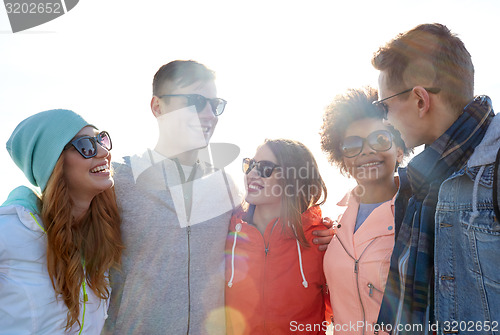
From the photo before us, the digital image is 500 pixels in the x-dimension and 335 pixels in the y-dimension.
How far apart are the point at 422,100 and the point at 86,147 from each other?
2767 millimetres

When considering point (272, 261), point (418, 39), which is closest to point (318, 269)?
point (272, 261)

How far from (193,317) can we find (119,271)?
85cm

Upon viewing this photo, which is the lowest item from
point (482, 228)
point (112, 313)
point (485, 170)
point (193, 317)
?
point (193, 317)

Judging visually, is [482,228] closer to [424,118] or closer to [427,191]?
[427,191]

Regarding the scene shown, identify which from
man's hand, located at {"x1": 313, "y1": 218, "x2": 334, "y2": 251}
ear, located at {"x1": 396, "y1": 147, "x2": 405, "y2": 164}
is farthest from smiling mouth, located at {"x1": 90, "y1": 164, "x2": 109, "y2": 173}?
ear, located at {"x1": 396, "y1": 147, "x2": 405, "y2": 164}

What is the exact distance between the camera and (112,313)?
306 centimetres

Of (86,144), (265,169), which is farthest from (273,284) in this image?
(86,144)

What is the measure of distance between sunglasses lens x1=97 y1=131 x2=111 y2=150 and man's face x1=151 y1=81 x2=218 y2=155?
2.37 ft

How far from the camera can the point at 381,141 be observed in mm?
3469

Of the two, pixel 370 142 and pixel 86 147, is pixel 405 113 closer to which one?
pixel 370 142

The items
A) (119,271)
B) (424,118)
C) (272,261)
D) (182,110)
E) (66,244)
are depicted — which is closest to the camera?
(424,118)

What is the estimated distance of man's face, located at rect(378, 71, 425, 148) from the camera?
237cm

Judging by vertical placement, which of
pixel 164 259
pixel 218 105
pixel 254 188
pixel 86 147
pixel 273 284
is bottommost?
pixel 273 284

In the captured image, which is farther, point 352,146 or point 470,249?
point 352,146
